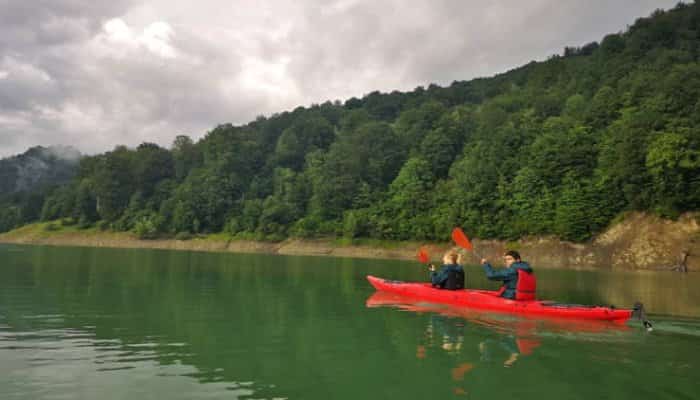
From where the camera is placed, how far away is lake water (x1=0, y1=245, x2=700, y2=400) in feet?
31.1

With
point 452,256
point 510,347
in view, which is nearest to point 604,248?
point 452,256

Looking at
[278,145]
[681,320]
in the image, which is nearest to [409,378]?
[681,320]

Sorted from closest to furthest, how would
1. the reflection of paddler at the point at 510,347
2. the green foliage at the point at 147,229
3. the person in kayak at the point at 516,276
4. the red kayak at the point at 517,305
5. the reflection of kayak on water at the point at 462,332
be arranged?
the reflection of paddler at the point at 510,347
the reflection of kayak on water at the point at 462,332
the red kayak at the point at 517,305
the person in kayak at the point at 516,276
the green foliage at the point at 147,229

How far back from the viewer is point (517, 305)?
1827 centimetres

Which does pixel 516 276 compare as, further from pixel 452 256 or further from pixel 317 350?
pixel 317 350

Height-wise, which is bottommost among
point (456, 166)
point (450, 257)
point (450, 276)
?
point (450, 276)

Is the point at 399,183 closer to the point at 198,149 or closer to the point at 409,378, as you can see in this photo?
the point at 198,149

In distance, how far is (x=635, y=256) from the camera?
5250 centimetres

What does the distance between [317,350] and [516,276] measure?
9109mm

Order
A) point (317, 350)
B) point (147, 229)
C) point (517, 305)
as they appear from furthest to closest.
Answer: point (147, 229)
point (517, 305)
point (317, 350)

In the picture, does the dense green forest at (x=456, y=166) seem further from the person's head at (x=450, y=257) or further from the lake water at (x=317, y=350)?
the person's head at (x=450, y=257)

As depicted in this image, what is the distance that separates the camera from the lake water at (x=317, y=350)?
374 inches

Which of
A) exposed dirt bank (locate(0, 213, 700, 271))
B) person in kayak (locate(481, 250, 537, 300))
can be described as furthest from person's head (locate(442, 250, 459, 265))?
exposed dirt bank (locate(0, 213, 700, 271))

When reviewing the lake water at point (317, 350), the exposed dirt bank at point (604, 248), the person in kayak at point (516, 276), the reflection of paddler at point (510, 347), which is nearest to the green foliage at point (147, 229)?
the exposed dirt bank at point (604, 248)
